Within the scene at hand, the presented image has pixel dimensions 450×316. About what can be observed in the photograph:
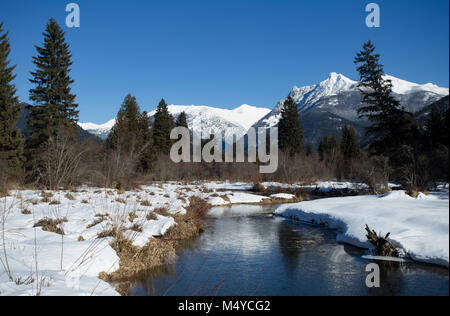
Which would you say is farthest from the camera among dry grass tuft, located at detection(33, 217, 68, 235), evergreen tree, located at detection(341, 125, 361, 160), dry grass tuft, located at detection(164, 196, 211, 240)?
evergreen tree, located at detection(341, 125, 361, 160)

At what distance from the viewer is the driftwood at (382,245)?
6.34m

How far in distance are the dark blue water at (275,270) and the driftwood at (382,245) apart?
1.30 feet

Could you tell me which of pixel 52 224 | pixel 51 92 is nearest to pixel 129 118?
pixel 51 92

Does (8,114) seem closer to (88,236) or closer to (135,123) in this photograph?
(88,236)

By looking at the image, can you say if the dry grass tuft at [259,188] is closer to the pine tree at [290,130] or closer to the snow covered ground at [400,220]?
the snow covered ground at [400,220]

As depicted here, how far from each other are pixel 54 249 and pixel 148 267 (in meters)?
2.12

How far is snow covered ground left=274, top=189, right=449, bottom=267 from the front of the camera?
1885 mm

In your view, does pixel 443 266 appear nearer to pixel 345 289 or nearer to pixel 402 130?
pixel 345 289

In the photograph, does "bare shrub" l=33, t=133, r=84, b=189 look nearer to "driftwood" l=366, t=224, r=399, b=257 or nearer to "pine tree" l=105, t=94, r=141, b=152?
"pine tree" l=105, t=94, r=141, b=152

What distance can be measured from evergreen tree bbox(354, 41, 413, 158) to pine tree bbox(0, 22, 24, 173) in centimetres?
2414

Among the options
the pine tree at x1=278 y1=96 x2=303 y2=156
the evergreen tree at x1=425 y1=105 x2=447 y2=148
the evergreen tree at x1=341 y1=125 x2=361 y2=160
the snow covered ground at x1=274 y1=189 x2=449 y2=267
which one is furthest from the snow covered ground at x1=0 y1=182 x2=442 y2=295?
the evergreen tree at x1=341 y1=125 x2=361 y2=160

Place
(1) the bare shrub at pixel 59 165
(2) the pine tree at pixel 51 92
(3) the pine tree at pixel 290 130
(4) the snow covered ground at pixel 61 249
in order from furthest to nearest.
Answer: (3) the pine tree at pixel 290 130
(2) the pine tree at pixel 51 92
(1) the bare shrub at pixel 59 165
(4) the snow covered ground at pixel 61 249

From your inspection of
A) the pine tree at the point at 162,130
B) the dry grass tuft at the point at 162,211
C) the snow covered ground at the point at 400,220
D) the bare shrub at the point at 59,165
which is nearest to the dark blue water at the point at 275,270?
the snow covered ground at the point at 400,220

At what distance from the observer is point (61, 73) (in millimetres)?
25172
